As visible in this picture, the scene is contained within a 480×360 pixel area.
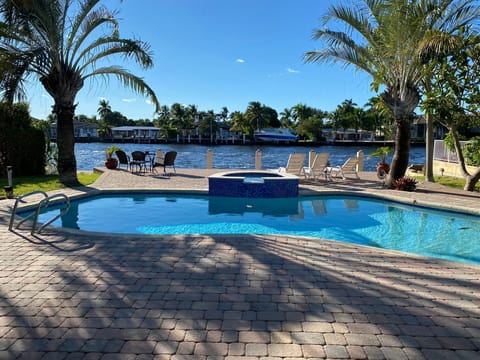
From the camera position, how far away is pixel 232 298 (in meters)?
3.38

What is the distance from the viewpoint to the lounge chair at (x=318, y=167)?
12.9 metres

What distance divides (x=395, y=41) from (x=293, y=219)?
6016 mm

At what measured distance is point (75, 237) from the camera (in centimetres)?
562

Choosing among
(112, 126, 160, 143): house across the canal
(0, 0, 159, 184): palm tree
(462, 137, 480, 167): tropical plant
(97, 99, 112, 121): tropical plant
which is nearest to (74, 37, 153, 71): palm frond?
(0, 0, 159, 184): palm tree

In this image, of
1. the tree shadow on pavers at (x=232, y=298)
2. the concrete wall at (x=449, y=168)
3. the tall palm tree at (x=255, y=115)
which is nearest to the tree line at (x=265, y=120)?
the tall palm tree at (x=255, y=115)

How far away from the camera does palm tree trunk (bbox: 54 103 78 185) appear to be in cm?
1136

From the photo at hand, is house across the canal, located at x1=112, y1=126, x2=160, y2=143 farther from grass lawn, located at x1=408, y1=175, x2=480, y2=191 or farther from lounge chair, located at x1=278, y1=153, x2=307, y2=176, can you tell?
grass lawn, located at x1=408, y1=175, x2=480, y2=191

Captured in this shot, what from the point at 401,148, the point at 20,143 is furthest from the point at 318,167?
the point at 20,143

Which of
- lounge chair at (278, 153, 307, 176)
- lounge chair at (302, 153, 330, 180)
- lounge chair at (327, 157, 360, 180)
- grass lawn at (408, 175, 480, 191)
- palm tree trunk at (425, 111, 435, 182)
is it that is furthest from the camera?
lounge chair at (327, 157, 360, 180)

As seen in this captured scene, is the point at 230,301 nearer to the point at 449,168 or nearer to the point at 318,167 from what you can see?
the point at 318,167

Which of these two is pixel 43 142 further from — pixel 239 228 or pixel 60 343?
pixel 60 343

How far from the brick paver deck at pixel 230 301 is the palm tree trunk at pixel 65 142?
6.94 metres

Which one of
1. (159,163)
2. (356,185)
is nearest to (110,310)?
(356,185)

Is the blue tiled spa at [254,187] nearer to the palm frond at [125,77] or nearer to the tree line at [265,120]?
the palm frond at [125,77]
